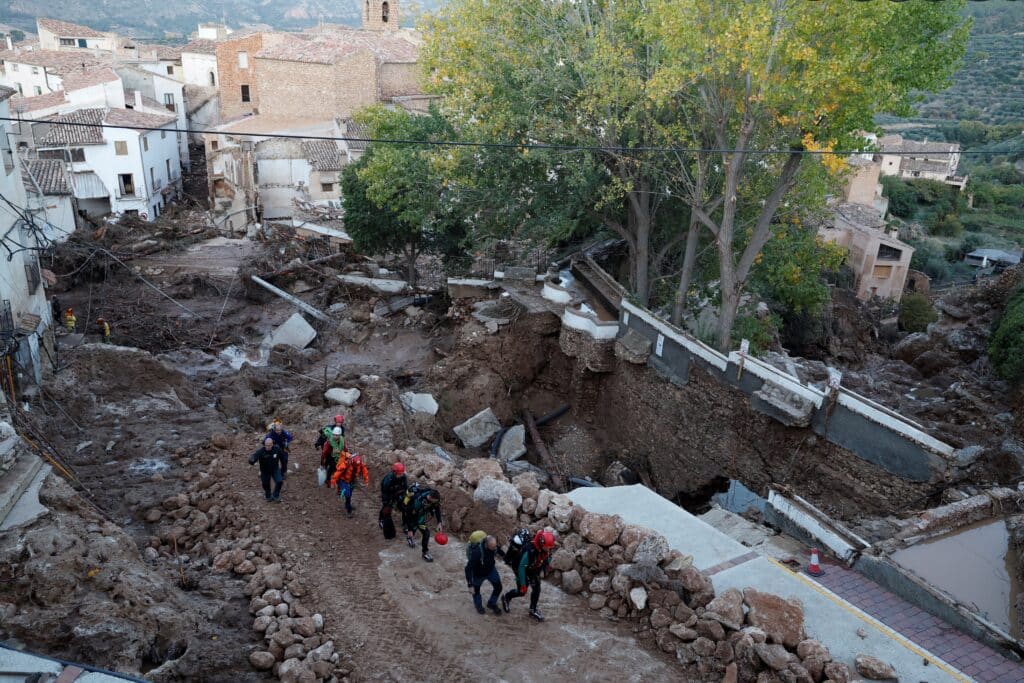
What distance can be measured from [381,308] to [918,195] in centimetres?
4478

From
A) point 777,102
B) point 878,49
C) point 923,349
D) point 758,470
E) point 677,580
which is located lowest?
point 923,349

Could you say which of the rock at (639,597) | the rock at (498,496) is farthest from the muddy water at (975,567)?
the rock at (498,496)

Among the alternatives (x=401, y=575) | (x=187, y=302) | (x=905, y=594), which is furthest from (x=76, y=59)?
(x=905, y=594)

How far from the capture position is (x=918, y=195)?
176 ft

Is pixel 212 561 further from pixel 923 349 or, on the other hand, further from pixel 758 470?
pixel 923 349

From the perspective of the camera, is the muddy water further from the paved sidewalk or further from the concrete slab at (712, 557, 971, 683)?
the concrete slab at (712, 557, 971, 683)

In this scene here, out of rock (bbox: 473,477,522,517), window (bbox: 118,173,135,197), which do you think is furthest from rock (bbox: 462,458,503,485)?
window (bbox: 118,173,135,197)

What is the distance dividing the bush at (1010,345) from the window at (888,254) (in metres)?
13.5

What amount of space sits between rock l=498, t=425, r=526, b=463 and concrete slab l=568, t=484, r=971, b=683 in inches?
240

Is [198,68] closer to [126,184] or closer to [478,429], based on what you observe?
[126,184]

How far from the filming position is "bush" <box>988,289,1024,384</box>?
20656mm

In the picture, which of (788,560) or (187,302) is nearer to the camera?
(788,560)

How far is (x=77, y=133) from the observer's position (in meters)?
35.0

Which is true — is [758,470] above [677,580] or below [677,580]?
below
